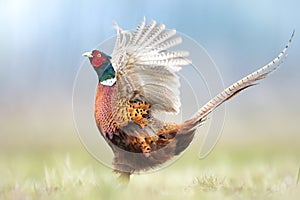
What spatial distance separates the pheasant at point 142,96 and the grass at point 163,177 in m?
0.13

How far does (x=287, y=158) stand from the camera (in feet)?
8.23

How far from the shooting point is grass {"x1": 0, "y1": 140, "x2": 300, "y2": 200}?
2.13m

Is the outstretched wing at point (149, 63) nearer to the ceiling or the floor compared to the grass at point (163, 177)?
nearer to the ceiling

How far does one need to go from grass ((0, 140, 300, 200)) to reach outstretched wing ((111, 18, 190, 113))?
0.33m

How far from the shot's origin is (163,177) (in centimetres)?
229

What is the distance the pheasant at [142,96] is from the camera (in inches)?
82.2

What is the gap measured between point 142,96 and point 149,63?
5.1 inches

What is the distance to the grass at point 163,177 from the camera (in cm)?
213

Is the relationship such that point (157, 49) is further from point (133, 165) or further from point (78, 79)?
Result: point (133, 165)

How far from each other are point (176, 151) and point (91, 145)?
34 cm

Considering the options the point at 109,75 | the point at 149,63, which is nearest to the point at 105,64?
the point at 109,75

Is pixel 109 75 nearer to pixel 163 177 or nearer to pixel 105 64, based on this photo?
pixel 105 64

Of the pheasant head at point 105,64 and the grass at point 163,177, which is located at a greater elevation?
the pheasant head at point 105,64

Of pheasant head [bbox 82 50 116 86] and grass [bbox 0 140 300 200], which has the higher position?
pheasant head [bbox 82 50 116 86]
